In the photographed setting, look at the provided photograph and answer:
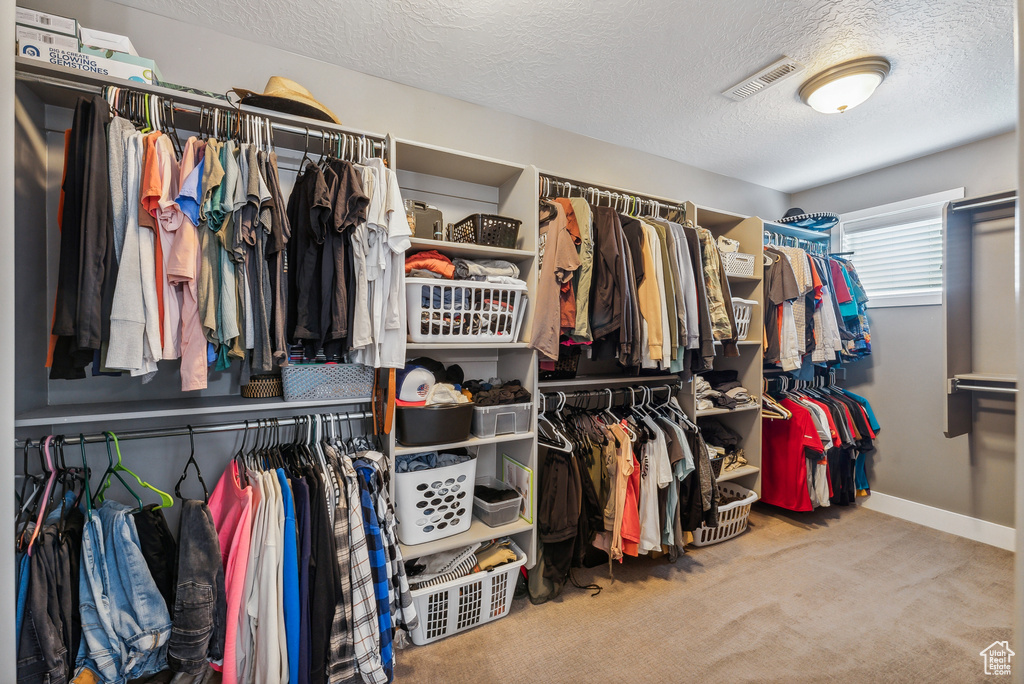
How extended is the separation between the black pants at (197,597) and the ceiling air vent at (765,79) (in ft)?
9.68

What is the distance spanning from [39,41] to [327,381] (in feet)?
4.59

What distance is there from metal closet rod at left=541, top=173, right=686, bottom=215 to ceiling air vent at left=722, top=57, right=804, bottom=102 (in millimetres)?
600

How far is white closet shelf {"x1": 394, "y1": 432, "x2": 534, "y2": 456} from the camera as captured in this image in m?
1.78

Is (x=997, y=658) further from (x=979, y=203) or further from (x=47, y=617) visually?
(x=47, y=617)

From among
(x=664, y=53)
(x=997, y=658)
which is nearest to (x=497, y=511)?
(x=997, y=658)

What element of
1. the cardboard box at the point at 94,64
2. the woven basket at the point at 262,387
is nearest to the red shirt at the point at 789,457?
the woven basket at the point at 262,387

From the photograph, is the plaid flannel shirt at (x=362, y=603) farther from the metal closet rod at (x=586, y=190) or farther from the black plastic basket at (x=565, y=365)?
the metal closet rod at (x=586, y=190)

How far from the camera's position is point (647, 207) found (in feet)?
8.43

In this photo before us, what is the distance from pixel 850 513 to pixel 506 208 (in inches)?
131

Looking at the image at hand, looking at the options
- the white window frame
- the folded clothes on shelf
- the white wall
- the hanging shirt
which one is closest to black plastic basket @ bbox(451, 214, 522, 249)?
the hanging shirt

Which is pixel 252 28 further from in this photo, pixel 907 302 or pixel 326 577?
pixel 907 302

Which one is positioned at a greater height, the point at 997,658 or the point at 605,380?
the point at 605,380

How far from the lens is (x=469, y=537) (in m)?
1.91

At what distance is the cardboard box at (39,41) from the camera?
1343mm
